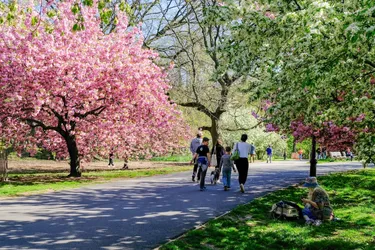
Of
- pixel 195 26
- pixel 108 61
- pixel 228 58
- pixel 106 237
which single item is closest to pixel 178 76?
pixel 195 26

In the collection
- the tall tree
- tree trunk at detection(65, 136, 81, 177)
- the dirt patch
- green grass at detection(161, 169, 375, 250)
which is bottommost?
green grass at detection(161, 169, 375, 250)

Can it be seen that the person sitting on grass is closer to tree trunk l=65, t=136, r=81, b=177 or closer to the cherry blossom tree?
the cherry blossom tree

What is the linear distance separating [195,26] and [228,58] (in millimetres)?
20431

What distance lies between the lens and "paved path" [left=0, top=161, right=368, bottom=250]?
7234 millimetres

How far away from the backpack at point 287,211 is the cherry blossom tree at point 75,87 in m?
9.66

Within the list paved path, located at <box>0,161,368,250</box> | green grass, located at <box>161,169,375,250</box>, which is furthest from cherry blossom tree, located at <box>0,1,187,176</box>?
green grass, located at <box>161,169,375,250</box>

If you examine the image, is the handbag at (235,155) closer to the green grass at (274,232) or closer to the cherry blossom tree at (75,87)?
the green grass at (274,232)

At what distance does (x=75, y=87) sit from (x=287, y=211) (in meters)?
11.0

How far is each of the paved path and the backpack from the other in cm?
137

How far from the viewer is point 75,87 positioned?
58.4ft

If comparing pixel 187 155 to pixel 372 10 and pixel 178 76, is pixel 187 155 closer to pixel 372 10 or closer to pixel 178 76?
pixel 178 76

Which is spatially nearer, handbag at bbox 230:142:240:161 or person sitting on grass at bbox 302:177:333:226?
person sitting on grass at bbox 302:177:333:226

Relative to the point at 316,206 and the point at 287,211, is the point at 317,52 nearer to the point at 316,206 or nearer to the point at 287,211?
the point at 316,206

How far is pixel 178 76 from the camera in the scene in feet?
96.4
